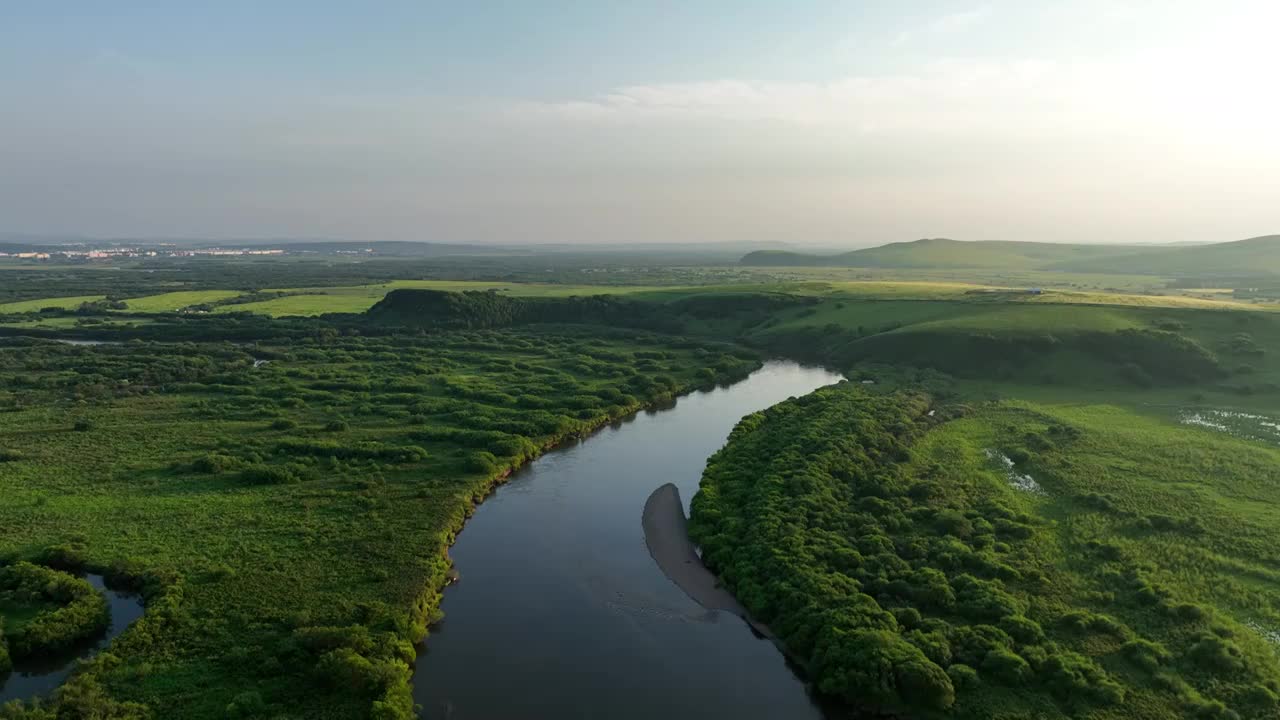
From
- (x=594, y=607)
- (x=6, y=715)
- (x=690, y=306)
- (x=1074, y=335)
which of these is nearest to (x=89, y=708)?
(x=6, y=715)

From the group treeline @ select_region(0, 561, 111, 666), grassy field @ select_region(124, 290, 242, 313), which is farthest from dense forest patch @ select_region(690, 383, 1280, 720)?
grassy field @ select_region(124, 290, 242, 313)

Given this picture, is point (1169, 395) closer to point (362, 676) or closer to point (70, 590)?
point (362, 676)

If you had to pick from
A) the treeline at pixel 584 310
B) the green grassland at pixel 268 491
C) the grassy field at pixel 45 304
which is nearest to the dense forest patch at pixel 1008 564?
the green grassland at pixel 268 491

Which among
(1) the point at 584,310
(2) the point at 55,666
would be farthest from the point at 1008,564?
(1) the point at 584,310

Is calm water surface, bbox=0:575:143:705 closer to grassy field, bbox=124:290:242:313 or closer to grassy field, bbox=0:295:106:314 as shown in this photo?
grassy field, bbox=124:290:242:313

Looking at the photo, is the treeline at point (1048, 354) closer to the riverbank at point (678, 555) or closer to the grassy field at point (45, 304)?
the riverbank at point (678, 555)

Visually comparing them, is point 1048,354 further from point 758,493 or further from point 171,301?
point 171,301
